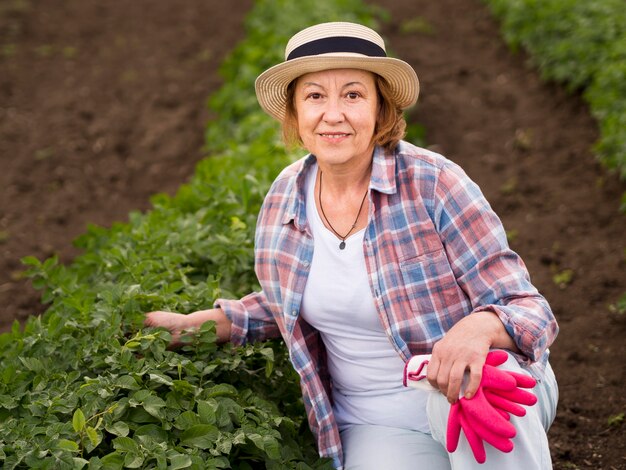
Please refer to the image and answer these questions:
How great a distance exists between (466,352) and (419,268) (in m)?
0.39

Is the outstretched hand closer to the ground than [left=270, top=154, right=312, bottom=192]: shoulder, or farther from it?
closer to the ground

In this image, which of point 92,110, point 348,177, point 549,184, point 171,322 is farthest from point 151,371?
point 92,110

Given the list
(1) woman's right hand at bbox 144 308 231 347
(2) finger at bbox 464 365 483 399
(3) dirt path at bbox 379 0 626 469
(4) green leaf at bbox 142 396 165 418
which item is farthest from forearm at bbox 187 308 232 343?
(3) dirt path at bbox 379 0 626 469

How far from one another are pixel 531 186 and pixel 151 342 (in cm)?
356

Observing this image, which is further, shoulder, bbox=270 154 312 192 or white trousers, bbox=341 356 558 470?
shoulder, bbox=270 154 312 192

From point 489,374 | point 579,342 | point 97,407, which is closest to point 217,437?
point 97,407

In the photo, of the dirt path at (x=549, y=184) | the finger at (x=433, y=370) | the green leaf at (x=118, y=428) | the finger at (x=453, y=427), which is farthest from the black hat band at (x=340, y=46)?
the dirt path at (x=549, y=184)

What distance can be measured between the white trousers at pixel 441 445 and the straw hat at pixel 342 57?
3.10ft

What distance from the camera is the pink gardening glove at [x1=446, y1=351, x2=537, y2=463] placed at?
7.31ft

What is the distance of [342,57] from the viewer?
8.56ft

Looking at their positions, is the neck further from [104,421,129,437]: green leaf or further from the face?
[104,421,129,437]: green leaf

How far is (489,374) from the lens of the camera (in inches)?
89.4

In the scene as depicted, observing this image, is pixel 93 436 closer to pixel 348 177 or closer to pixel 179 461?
pixel 179 461

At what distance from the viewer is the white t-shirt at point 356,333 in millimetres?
2693
